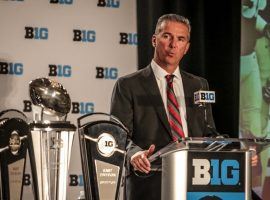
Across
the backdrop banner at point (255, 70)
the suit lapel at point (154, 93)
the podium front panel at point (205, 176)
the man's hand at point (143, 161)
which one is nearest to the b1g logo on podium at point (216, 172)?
the podium front panel at point (205, 176)

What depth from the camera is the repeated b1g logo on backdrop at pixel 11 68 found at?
376cm

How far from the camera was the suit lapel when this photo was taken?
251 cm

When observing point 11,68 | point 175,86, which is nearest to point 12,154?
point 175,86

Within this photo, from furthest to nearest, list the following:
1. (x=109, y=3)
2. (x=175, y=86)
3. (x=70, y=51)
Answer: (x=109, y=3)
(x=70, y=51)
(x=175, y=86)

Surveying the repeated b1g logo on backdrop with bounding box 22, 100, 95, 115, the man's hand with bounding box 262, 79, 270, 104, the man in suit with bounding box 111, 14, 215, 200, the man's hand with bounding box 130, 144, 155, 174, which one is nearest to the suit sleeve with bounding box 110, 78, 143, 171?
the man in suit with bounding box 111, 14, 215, 200

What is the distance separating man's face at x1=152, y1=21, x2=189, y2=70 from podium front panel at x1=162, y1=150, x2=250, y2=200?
907 mm

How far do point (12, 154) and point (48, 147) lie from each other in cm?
15

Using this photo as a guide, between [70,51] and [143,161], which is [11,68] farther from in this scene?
[143,161]

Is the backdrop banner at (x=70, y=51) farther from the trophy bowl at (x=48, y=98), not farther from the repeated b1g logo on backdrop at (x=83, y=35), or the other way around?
the trophy bowl at (x=48, y=98)

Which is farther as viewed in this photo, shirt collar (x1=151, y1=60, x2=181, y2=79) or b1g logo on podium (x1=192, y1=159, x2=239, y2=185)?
shirt collar (x1=151, y1=60, x2=181, y2=79)

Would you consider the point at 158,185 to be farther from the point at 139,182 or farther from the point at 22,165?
the point at 22,165

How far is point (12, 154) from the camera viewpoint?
7.06 feet

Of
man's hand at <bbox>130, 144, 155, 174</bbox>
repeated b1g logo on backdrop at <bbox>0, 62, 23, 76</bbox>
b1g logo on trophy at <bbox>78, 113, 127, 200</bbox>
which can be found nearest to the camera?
man's hand at <bbox>130, 144, 155, 174</bbox>

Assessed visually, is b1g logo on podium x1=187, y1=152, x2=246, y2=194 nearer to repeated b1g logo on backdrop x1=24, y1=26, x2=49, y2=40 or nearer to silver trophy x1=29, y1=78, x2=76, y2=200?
silver trophy x1=29, y1=78, x2=76, y2=200
